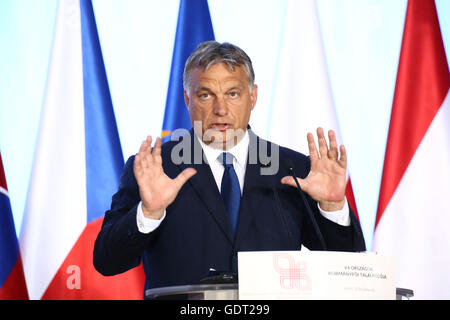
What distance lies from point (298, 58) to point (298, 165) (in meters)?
1.35

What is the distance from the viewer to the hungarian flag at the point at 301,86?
337 centimetres

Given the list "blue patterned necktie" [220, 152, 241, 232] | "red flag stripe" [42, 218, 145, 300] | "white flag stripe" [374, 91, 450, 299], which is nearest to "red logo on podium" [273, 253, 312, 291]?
"blue patterned necktie" [220, 152, 241, 232]

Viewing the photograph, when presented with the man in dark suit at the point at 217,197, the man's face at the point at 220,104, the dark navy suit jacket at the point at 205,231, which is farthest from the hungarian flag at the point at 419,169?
the man's face at the point at 220,104

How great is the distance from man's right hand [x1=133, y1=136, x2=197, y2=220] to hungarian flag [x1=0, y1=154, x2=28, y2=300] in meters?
1.39

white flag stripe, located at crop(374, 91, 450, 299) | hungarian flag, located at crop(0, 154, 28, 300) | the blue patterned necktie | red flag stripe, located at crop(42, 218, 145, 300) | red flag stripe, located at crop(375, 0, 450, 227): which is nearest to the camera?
the blue patterned necktie

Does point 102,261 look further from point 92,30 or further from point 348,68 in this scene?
point 348,68

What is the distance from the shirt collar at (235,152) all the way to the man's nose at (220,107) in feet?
0.47

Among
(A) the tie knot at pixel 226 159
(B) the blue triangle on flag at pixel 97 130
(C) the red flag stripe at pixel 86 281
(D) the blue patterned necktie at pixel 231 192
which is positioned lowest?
(C) the red flag stripe at pixel 86 281

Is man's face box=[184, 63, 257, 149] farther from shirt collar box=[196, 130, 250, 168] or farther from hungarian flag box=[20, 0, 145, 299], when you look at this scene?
hungarian flag box=[20, 0, 145, 299]

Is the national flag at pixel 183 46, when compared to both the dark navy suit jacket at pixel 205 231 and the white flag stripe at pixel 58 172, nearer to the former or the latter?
the white flag stripe at pixel 58 172

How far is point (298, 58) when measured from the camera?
11.3 feet

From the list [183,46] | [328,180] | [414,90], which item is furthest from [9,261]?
[414,90]

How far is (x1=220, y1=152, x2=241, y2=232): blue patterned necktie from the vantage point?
2029mm
